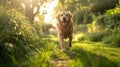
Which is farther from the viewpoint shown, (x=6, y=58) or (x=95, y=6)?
(x=95, y=6)

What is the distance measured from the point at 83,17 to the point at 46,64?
101ft

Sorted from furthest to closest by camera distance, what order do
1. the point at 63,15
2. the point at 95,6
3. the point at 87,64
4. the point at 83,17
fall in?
the point at 83,17
the point at 95,6
the point at 63,15
the point at 87,64

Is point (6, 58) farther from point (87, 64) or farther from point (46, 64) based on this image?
point (87, 64)

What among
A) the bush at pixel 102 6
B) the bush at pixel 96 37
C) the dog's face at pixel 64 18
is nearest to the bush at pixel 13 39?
the dog's face at pixel 64 18

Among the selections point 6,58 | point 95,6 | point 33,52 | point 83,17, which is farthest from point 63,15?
point 83,17

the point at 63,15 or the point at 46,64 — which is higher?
the point at 63,15

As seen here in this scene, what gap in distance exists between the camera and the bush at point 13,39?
18.1 ft

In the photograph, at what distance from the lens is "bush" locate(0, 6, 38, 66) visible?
552 centimetres

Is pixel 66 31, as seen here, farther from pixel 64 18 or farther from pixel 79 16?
pixel 79 16

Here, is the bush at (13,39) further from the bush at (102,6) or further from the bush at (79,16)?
the bush at (79,16)

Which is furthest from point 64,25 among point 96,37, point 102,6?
point 102,6

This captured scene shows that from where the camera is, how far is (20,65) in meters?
5.41

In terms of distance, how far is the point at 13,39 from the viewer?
5.88 metres

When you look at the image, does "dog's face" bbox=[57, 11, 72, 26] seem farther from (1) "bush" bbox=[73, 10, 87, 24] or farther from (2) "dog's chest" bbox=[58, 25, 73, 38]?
(1) "bush" bbox=[73, 10, 87, 24]
